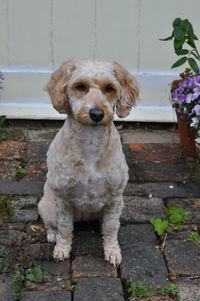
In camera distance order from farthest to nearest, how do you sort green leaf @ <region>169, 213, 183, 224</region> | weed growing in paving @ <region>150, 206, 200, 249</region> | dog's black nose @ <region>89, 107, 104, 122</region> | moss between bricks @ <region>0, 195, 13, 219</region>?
moss between bricks @ <region>0, 195, 13, 219</region>, green leaf @ <region>169, 213, 183, 224</region>, weed growing in paving @ <region>150, 206, 200, 249</region>, dog's black nose @ <region>89, 107, 104, 122</region>

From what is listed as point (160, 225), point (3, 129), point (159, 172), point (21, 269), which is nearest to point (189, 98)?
point (159, 172)

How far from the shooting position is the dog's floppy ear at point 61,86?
9.36ft

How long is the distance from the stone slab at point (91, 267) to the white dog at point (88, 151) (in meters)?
0.06

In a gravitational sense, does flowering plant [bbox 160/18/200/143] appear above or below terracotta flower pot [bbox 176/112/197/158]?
above

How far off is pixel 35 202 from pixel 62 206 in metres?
0.76

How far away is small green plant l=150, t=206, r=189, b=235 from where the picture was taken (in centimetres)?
351

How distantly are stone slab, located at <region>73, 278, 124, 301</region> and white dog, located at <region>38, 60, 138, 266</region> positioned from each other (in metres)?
0.20

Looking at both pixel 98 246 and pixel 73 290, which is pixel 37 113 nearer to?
pixel 98 246

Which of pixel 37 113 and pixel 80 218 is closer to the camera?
pixel 80 218

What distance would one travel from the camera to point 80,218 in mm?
3436

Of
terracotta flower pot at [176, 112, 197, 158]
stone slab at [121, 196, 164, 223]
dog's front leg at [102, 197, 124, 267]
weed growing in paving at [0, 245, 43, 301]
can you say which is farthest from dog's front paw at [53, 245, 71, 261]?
terracotta flower pot at [176, 112, 197, 158]

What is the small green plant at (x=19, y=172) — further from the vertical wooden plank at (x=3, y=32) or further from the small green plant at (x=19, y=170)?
the vertical wooden plank at (x=3, y=32)

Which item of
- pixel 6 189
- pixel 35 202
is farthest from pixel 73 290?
pixel 6 189

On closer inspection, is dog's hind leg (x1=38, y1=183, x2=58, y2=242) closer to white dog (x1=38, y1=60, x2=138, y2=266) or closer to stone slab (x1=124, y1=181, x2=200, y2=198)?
white dog (x1=38, y1=60, x2=138, y2=266)
